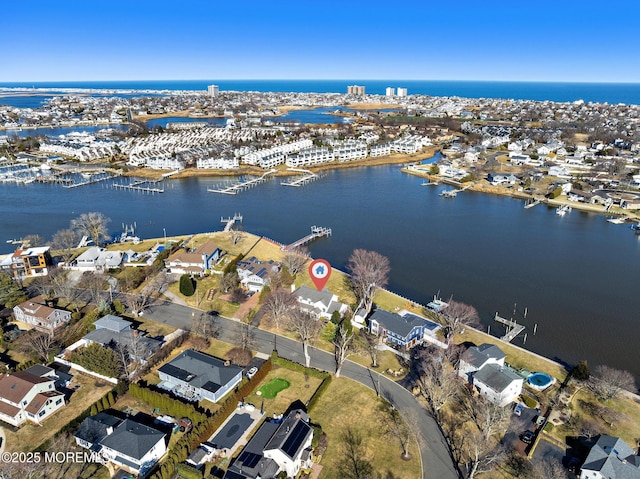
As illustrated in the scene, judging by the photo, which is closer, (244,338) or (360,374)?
A: (360,374)

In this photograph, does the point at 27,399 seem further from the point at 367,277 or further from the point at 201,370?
the point at 367,277

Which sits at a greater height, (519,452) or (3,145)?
(3,145)

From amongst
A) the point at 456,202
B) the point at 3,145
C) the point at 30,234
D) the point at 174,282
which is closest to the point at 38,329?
the point at 174,282

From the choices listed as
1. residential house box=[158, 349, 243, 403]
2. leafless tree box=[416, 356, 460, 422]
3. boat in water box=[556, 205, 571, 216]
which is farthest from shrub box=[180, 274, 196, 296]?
boat in water box=[556, 205, 571, 216]

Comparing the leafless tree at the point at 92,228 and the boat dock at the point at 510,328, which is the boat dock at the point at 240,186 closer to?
the leafless tree at the point at 92,228

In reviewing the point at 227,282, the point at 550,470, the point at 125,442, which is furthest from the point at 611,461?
the point at 227,282

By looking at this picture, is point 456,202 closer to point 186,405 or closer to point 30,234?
point 186,405

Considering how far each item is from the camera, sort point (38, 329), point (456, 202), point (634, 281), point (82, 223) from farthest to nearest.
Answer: point (456, 202)
point (82, 223)
point (634, 281)
point (38, 329)

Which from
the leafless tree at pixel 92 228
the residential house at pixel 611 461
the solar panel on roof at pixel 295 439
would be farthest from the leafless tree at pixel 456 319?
the leafless tree at pixel 92 228
